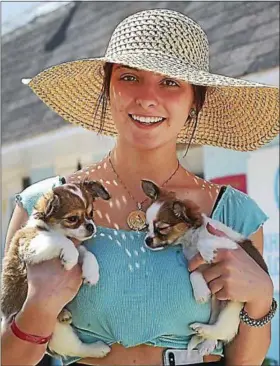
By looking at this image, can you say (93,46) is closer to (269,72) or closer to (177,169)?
(269,72)

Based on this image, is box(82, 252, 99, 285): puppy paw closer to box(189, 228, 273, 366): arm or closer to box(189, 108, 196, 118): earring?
box(189, 228, 273, 366): arm

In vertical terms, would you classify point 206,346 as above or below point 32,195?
below

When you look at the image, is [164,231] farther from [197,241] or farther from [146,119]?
[146,119]

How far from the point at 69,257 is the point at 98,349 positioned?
235 millimetres

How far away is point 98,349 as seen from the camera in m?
1.97

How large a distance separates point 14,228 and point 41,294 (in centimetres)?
30

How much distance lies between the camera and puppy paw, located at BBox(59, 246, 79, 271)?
1.96 meters

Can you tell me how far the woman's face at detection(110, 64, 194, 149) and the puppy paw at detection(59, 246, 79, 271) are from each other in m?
0.32

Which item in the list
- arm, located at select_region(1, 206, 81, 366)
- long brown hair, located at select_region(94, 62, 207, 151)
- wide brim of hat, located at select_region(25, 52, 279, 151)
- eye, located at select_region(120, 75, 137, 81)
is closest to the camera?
arm, located at select_region(1, 206, 81, 366)

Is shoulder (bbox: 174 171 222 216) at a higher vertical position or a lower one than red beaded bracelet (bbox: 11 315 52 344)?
higher

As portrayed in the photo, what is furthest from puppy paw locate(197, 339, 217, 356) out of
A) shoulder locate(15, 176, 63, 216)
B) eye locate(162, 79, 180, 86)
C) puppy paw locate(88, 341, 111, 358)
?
eye locate(162, 79, 180, 86)

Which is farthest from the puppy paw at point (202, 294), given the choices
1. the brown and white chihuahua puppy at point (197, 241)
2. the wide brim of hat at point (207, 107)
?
the wide brim of hat at point (207, 107)

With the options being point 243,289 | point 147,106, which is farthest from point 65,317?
point 147,106

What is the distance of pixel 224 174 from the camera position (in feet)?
17.6
